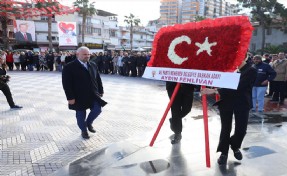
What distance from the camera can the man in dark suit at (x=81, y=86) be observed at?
490 centimetres

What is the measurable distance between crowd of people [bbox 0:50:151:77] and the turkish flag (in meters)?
12.7

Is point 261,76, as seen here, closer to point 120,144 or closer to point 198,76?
point 198,76

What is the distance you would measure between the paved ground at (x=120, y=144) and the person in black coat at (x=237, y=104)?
13.3 inches

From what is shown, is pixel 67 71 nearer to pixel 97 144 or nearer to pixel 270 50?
pixel 97 144

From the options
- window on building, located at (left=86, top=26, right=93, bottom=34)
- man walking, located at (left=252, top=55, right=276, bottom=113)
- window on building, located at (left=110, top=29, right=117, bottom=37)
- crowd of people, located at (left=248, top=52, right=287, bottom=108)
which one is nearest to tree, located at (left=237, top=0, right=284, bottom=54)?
window on building, located at (left=86, top=26, right=93, bottom=34)

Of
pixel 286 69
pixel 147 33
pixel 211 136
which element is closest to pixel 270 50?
pixel 286 69

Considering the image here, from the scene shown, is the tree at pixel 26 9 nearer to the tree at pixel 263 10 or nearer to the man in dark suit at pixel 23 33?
the man in dark suit at pixel 23 33

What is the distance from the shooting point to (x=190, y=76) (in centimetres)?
411

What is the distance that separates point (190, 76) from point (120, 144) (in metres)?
1.82

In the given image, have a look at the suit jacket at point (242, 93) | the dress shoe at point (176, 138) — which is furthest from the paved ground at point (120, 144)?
the suit jacket at point (242, 93)

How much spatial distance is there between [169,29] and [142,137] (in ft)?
7.09

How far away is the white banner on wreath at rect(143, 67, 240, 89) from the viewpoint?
11.6 feet

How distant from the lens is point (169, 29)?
182 inches

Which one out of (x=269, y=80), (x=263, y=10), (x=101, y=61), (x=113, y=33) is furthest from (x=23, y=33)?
(x=113, y=33)
